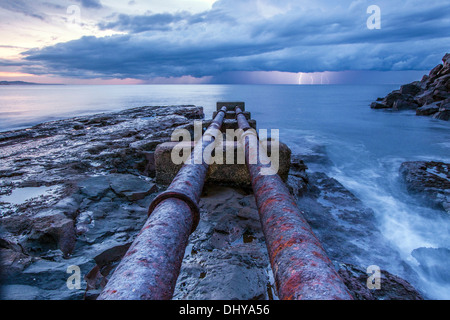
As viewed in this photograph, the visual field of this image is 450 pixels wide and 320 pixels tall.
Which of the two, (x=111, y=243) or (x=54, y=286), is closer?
(x=54, y=286)

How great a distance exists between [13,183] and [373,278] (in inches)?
211

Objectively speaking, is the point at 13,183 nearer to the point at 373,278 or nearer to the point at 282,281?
the point at 282,281

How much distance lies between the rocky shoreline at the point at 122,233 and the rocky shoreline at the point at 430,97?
21.9 m

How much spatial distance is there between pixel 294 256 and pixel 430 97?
2972 cm

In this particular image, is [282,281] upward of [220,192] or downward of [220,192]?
upward

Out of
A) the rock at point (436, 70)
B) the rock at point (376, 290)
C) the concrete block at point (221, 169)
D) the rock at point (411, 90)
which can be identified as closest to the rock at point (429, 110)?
the rock at point (411, 90)

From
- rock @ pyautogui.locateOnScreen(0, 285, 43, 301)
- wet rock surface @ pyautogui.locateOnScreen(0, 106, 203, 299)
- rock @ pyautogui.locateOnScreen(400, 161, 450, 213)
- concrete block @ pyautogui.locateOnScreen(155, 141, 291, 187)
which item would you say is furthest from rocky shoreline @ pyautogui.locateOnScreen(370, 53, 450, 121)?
rock @ pyautogui.locateOnScreen(0, 285, 43, 301)

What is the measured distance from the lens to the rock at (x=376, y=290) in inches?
95.0

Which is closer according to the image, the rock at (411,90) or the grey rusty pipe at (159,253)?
the grey rusty pipe at (159,253)

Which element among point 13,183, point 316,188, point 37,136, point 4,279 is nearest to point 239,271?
point 4,279

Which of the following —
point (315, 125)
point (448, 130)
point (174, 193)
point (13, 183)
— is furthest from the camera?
point (315, 125)

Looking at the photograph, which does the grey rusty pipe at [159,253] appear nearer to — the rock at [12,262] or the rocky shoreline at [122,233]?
the rocky shoreline at [122,233]

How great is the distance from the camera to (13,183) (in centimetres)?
392

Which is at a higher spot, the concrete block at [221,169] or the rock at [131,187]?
the concrete block at [221,169]
